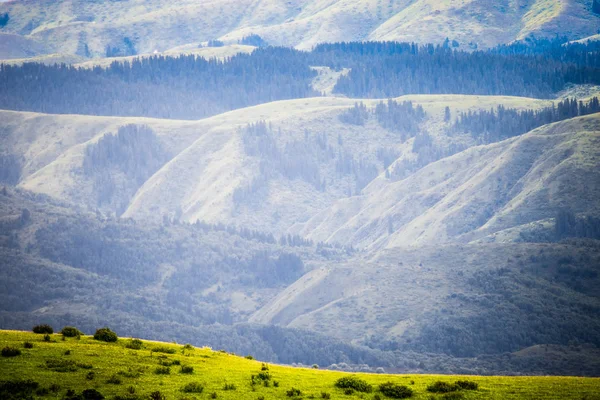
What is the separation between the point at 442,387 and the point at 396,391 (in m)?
2.97

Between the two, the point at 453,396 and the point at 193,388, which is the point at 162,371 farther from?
the point at 453,396

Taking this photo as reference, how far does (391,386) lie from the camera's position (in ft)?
191

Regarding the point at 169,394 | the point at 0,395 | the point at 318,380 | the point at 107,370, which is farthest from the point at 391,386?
the point at 0,395

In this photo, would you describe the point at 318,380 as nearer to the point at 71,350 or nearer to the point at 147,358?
the point at 147,358

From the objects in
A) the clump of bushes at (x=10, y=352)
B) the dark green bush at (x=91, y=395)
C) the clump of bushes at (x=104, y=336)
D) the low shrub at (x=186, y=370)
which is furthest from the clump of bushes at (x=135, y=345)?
the dark green bush at (x=91, y=395)

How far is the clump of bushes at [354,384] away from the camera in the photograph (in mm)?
58344

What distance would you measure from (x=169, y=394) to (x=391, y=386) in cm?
1361

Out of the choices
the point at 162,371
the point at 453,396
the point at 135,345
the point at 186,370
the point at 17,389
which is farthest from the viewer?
the point at 135,345

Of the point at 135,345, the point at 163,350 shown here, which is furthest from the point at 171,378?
the point at 163,350

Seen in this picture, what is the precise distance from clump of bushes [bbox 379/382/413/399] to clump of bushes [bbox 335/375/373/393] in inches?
34.5

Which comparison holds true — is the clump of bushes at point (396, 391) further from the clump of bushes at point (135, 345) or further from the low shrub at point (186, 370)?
the clump of bushes at point (135, 345)

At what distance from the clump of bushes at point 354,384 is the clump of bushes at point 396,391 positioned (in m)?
0.88

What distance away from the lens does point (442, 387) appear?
5781 centimetres

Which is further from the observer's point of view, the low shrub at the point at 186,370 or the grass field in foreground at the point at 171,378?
the low shrub at the point at 186,370
